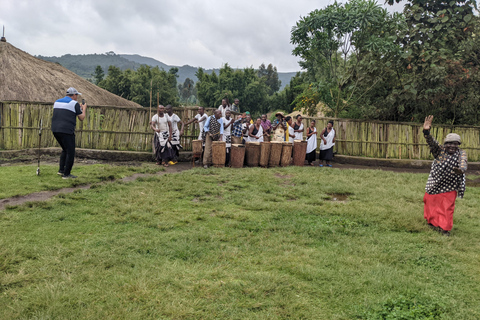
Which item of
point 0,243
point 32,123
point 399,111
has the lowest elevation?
point 0,243

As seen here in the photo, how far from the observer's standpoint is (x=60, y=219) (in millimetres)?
5152

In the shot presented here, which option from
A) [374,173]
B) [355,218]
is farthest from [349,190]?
[374,173]

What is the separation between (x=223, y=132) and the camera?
1117 cm

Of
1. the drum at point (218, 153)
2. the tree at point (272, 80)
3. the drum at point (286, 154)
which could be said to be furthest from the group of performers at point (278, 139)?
the tree at point (272, 80)

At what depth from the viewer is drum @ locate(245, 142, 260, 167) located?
1119 centimetres

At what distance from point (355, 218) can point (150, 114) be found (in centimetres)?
820

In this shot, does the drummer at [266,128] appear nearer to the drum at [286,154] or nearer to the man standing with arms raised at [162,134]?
the drum at [286,154]

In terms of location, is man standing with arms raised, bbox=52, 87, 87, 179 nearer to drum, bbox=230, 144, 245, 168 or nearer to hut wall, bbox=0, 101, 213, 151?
hut wall, bbox=0, 101, 213, 151

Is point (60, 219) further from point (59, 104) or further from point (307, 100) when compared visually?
point (307, 100)

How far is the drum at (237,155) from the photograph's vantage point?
35.6 feet

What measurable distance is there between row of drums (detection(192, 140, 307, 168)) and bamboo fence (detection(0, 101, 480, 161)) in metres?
2.01

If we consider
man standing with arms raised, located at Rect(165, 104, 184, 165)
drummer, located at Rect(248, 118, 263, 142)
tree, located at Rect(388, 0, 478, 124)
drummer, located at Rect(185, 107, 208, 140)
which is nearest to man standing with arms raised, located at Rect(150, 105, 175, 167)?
man standing with arms raised, located at Rect(165, 104, 184, 165)

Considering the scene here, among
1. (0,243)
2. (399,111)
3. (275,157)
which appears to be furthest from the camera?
(399,111)

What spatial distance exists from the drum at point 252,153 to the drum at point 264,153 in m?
0.13
